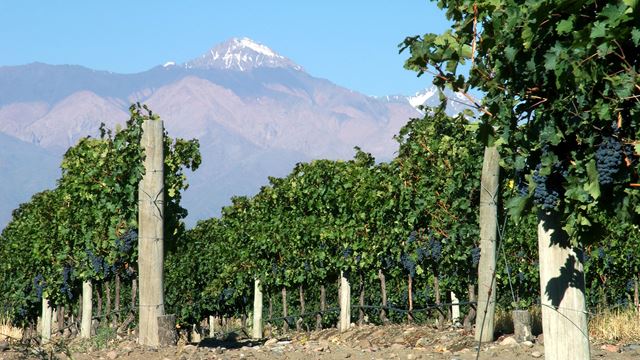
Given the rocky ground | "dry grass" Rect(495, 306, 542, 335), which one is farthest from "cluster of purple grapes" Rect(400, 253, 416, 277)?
the rocky ground

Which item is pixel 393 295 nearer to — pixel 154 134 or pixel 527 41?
pixel 154 134

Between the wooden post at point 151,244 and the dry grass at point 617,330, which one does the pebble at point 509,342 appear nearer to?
the dry grass at point 617,330

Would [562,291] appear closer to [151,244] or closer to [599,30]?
[599,30]

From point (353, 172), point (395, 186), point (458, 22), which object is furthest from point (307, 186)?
point (458, 22)

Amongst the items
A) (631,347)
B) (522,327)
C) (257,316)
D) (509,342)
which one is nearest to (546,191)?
(631,347)

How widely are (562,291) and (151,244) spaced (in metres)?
5.86

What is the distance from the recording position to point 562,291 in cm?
613

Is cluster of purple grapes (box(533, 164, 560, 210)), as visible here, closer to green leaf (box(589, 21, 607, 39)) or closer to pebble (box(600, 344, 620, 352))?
green leaf (box(589, 21, 607, 39))

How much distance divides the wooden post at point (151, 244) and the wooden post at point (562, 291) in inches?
224

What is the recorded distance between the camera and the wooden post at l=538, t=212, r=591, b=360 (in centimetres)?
611

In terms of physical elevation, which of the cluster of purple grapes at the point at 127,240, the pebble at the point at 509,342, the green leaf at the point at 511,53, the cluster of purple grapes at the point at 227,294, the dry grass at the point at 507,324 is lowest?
the pebble at the point at 509,342

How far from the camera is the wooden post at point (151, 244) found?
35.9 feet

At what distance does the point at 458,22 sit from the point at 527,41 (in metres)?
1.20

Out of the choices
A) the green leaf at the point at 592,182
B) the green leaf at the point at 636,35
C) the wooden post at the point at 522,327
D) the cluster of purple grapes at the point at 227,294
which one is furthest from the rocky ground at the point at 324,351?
the cluster of purple grapes at the point at 227,294
